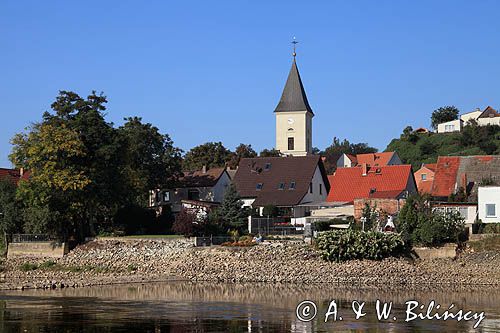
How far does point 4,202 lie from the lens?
62.1 m

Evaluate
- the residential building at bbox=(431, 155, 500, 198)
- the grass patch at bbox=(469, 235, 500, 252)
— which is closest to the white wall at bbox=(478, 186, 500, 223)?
the grass patch at bbox=(469, 235, 500, 252)

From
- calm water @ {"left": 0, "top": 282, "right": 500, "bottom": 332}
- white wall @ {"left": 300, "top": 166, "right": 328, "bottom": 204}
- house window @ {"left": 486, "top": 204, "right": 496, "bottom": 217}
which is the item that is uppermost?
white wall @ {"left": 300, "top": 166, "right": 328, "bottom": 204}

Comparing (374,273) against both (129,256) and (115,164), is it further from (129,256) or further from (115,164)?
(115,164)

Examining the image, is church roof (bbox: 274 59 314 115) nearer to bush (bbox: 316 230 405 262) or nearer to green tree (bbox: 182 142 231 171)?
green tree (bbox: 182 142 231 171)

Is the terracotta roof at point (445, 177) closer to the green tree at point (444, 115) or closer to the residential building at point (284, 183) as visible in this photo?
the residential building at point (284, 183)

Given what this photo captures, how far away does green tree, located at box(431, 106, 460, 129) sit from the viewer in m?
127

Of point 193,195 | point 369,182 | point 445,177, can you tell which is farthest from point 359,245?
point 193,195

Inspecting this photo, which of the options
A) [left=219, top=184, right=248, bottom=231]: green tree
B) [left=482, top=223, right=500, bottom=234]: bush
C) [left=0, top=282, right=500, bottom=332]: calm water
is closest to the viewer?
[left=0, top=282, right=500, bottom=332]: calm water

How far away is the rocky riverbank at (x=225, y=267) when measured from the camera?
154 feet

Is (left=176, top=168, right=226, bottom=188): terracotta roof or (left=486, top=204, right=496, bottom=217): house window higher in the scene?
(left=176, top=168, right=226, bottom=188): terracotta roof

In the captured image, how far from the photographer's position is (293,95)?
100562 mm

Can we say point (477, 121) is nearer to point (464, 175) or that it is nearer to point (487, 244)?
point (464, 175)

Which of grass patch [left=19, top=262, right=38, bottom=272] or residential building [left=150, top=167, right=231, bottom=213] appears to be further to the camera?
residential building [left=150, top=167, right=231, bottom=213]

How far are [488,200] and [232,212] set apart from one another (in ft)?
58.1
